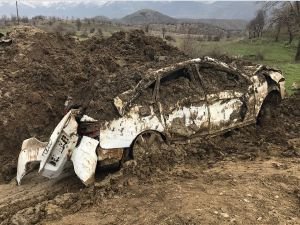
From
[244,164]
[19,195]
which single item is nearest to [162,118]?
[244,164]

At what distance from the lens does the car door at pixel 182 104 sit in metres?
8.75

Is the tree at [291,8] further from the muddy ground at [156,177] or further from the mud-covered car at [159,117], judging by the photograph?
the mud-covered car at [159,117]

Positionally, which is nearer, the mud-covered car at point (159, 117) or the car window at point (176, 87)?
the mud-covered car at point (159, 117)

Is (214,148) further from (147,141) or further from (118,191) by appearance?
(118,191)

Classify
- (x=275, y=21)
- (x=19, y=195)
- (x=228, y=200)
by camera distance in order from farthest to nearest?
(x=275, y=21) → (x=19, y=195) → (x=228, y=200)

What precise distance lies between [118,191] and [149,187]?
1.66 ft

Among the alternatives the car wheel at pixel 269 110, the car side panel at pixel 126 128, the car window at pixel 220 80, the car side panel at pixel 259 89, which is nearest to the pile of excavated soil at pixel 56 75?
the car side panel at pixel 126 128

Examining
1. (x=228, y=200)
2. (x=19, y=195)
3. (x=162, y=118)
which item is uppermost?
(x=162, y=118)

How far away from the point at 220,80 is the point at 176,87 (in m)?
1.16

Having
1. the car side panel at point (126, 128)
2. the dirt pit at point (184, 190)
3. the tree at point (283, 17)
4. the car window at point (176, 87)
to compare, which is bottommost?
the dirt pit at point (184, 190)

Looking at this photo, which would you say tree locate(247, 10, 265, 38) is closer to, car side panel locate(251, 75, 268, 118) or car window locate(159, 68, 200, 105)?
car side panel locate(251, 75, 268, 118)

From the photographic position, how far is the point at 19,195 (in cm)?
821

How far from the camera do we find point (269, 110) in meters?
10.8

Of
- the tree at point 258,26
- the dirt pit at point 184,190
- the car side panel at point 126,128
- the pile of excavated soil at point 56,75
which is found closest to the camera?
the dirt pit at point 184,190
